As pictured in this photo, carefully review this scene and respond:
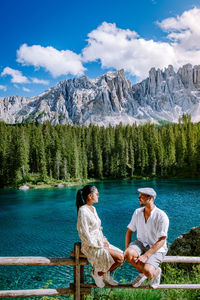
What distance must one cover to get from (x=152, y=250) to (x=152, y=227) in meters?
0.44

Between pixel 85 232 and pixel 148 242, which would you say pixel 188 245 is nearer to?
pixel 148 242

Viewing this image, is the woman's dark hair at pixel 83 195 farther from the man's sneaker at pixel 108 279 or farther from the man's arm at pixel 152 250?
the man's arm at pixel 152 250

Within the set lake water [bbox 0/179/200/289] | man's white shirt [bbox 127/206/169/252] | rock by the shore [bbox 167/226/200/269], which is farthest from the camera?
lake water [bbox 0/179/200/289]

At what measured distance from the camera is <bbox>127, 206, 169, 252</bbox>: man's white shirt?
4.65 m

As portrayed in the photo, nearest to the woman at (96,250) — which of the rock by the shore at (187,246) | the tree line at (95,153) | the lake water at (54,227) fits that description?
the rock by the shore at (187,246)

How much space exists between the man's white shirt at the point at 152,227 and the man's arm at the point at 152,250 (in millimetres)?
82

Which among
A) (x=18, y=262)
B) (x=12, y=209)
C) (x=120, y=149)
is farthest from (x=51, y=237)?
(x=120, y=149)

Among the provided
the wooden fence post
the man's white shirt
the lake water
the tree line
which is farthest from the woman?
the tree line

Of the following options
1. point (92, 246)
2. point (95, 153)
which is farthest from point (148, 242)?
point (95, 153)

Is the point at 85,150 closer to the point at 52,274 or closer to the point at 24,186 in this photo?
the point at 24,186

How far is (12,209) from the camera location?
32281 mm

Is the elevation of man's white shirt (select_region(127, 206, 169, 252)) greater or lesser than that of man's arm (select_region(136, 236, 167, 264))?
greater

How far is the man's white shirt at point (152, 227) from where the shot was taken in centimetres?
465

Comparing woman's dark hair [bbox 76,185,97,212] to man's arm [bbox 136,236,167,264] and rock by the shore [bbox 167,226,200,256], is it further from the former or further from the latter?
rock by the shore [bbox 167,226,200,256]
